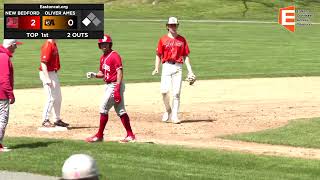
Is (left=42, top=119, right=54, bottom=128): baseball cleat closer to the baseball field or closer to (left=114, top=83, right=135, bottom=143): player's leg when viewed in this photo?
the baseball field

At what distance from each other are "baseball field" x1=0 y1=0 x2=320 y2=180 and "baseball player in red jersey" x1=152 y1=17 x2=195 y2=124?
0.77 m

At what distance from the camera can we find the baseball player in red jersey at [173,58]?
17.3m

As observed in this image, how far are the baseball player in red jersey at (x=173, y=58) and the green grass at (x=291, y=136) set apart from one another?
2288 mm

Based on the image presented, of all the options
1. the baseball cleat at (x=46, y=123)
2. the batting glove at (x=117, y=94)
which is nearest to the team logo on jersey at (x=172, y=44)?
the baseball cleat at (x=46, y=123)

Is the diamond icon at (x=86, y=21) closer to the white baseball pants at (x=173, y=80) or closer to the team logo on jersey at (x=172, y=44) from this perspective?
the white baseball pants at (x=173, y=80)

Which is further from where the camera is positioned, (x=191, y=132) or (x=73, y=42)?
(x=73, y=42)

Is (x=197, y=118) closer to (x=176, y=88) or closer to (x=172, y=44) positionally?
(x=176, y=88)

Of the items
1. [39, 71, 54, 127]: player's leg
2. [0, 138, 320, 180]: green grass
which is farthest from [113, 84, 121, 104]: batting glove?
[39, 71, 54, 127]: player's leg

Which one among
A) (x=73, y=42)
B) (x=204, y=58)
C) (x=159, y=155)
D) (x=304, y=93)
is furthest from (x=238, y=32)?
(x=159, y=155)

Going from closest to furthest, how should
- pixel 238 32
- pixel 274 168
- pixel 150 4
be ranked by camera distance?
1. pixel 274 168
2. pixel 238 32
3. pixel 150 4

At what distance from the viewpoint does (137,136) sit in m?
15.6

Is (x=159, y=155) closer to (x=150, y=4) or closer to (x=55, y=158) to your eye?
(x=55, y=158)

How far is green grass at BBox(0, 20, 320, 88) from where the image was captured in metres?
30.2

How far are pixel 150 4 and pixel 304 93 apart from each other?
282 ft
